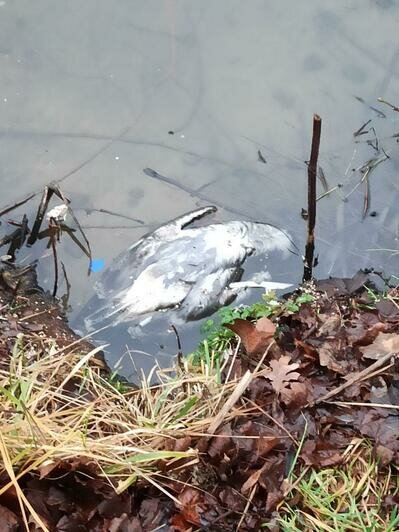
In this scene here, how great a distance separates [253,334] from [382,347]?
1.66 ft

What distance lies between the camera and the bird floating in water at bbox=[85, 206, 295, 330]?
3033mm

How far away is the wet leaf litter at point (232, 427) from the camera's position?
7.35 ft

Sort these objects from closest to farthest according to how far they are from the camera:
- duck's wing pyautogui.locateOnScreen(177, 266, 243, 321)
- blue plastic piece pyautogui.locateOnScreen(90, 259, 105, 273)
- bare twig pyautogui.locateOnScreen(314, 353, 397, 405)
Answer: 1. bare twig pyautogui.locateOnScreen(314, 353, 397, 405)
2. duck's wing pyautogui.locateOnScreen(177, 266, 243, 321)
3. blue plastic piece pyautogui.locateOnScreen(90, 259, 105, 273)

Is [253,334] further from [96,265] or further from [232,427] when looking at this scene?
[96,265]

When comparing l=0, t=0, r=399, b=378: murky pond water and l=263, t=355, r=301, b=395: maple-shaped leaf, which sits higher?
l=0, t=0, r=399, b=378: murky pond water

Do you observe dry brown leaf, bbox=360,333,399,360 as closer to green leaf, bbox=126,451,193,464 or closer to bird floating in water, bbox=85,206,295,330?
bird floating in water, bbox=85,206,295,330

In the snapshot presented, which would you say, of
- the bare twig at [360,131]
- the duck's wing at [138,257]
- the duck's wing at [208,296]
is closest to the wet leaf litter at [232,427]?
the duck's wing at [208,296]

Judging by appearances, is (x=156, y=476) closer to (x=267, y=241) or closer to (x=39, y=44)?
(x=267, y=241)

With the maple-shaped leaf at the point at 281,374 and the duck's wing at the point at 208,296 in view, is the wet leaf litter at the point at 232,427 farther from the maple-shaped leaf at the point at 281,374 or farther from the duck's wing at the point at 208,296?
the duck's wing at the point at 208,296

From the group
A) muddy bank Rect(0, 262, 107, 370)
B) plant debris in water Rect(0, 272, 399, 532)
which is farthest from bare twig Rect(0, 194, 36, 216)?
plant debris in water Rect(0, 272, 399, 532)

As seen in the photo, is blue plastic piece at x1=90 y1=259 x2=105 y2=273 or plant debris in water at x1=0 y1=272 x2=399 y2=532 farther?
blue plastic piece at x1=90 y1=259 x2=105 y2=273

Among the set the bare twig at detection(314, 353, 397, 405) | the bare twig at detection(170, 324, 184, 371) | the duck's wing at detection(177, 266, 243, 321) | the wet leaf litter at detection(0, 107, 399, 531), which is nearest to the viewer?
the wet leaf litter at detection(0, 107, 399, 531)

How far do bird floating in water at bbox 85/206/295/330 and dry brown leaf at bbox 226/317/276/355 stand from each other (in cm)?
40

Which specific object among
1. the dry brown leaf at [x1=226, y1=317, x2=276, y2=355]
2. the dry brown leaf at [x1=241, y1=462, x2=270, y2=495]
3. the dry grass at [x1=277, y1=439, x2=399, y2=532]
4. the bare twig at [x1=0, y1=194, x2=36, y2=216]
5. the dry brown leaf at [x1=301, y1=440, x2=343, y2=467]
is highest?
the bare twig at [x1=0, y1=194, x2=36, y2=216]
